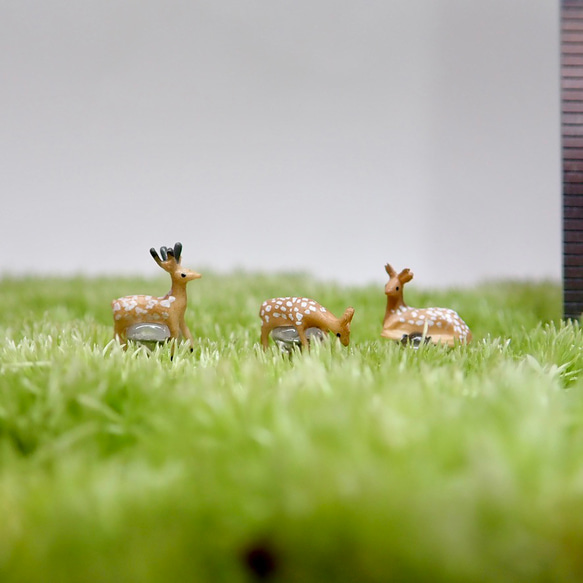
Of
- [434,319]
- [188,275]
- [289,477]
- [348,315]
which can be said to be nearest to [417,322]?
[434,319]

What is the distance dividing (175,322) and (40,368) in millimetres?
358

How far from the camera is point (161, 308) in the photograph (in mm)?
1133

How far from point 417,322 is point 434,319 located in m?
0.04

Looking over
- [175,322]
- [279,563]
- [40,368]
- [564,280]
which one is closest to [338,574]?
[279,563]

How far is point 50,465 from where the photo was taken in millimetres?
618

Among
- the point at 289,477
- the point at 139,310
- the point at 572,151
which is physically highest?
the point at 572,151

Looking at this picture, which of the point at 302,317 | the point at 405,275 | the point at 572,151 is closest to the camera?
the point at 302,317

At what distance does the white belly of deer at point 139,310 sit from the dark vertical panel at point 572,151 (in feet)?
3.44

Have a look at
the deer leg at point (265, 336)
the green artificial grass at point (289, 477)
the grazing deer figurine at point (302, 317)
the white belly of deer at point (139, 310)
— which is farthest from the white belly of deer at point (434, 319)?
the white belly of deer at point (139, 310)

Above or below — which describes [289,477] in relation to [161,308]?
below

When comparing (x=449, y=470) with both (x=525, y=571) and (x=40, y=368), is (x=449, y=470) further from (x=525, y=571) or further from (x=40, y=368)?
(x=40, y=368)

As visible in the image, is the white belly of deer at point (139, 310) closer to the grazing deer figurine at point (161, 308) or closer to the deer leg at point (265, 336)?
the grazing deer figurine at point (161, 308)

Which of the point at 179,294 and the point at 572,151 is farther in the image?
the point at 572,151

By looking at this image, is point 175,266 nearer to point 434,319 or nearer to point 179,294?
point 179,294
